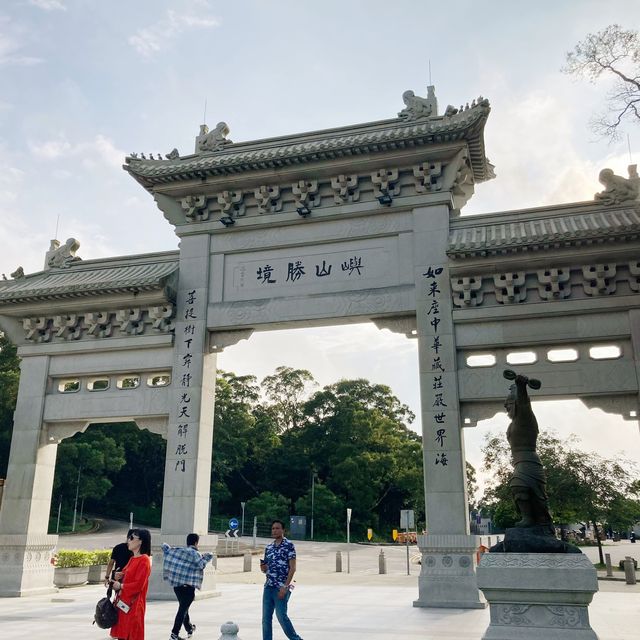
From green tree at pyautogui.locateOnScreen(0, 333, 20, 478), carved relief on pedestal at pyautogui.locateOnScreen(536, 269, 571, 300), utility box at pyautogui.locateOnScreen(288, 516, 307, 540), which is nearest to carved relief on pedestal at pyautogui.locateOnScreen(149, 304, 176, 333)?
carved relief on pedestal at pyautogui.locateOnScreen(536, 269, 571, 300)

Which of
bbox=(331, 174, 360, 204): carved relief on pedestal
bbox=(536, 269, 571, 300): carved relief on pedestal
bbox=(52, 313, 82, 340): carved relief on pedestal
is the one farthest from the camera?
bbox=(52, 313, 82, 340): carved relief on pedestal

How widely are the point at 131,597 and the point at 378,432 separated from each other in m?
41.6

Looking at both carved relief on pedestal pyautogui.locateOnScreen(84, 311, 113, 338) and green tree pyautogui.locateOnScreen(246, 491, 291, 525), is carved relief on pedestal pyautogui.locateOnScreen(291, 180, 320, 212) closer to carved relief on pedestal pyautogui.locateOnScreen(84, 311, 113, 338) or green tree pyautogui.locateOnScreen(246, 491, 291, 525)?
carved relief on pedestal pyautogui.locateOnScreen(84, 311, 113, 338)

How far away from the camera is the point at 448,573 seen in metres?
10.7

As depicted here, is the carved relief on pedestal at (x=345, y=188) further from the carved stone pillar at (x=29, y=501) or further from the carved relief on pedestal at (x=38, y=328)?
the carved stone pillar at (x=29, y=501)

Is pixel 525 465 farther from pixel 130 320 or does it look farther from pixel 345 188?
pixel 130 320

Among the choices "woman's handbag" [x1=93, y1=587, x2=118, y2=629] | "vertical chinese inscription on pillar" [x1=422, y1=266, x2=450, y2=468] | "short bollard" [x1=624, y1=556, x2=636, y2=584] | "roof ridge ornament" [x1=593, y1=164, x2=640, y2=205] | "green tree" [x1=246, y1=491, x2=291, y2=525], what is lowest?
"short bollard" [x1=624, y1=556, x2=636, y2=584]

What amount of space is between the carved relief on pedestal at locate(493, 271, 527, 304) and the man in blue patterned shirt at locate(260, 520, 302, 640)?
707cm

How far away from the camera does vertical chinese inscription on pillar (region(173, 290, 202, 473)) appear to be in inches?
502

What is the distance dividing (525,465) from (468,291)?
559cm

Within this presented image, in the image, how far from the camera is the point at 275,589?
646cm

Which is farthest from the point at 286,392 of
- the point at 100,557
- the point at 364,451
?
the point at 100,557

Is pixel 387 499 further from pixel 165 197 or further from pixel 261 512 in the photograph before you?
pixel 165 197

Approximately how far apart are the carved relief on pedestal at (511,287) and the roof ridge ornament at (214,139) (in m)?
7.20
